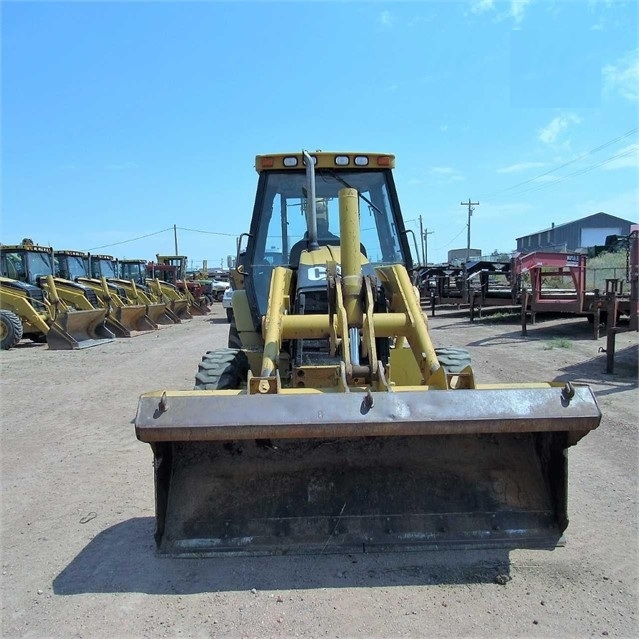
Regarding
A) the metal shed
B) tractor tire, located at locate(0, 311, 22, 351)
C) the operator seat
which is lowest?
tractor tire, located at locate(0, 311, 22, 351)

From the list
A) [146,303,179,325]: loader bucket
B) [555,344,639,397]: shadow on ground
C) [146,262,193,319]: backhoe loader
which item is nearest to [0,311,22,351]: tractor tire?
[146,303,179,325]: loader bucket

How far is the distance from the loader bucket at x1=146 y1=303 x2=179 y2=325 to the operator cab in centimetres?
1341

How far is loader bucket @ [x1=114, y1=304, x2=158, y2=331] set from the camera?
1638 centimetres

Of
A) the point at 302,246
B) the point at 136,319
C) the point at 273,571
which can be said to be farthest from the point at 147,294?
the point at 273,571

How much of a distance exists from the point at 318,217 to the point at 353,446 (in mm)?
2627

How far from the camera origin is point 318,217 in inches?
209

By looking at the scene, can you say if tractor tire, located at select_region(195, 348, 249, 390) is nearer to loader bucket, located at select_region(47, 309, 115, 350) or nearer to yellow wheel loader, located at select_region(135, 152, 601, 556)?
A: yellow wheel loader, located at select_region(135, 152, 601, 556)

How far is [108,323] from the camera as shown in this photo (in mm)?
15242

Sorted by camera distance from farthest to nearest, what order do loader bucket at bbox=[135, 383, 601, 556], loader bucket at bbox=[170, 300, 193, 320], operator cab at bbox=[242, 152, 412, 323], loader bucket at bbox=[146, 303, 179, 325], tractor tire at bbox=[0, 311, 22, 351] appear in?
loader bucket at bbox=[170, 300, 193, 320] → loader bucket at bbox=[146, 303, 179, 325] → tractor tire at bbox=[0, 311, 22, 351] → operator cab at bbox=[242, 152, 412, 323] → loader bucket at bbox=[135, 383, 601, 556]

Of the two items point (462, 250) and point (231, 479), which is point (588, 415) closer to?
point (231, 479)

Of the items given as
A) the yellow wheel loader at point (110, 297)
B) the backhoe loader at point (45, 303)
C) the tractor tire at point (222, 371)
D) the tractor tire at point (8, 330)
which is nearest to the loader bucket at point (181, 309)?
the yellow wheel loader at point (110, 297)

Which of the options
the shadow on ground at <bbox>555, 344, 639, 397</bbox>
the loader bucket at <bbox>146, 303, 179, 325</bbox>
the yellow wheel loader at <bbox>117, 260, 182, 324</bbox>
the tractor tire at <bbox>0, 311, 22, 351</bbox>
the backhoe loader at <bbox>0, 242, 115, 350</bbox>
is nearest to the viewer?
the shadow on ground at <bbox>555, 344, 639, 397</bbox>

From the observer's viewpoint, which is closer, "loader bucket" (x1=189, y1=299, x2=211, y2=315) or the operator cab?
the operator cab

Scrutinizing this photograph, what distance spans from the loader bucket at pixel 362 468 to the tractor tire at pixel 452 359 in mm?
1337
